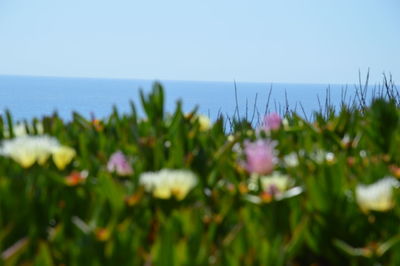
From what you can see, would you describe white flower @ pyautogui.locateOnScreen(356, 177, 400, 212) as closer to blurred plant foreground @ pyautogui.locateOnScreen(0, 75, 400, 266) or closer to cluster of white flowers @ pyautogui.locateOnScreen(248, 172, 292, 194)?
blurred plant foreground @ pyautogui.locateOnScreen(0, 75, 400, 266)

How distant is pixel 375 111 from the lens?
176 cm

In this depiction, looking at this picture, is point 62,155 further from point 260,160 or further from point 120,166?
point 260,160

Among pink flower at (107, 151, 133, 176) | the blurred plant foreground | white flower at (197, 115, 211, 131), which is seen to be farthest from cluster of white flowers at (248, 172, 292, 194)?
white flower at (197, 115, 211, 131)

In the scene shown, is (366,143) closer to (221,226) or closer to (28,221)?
(221,226)

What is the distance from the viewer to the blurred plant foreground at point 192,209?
1.04 meters

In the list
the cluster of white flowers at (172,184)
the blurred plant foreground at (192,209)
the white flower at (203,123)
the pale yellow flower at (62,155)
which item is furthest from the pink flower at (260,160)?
the white flower at (203,123)

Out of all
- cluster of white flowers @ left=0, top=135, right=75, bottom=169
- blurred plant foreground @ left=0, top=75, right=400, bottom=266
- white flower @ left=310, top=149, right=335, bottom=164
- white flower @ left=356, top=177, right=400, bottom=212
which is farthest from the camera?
white flower @ left=310, top=149, right=335, bottom=164

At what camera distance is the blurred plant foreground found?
104 centimetres

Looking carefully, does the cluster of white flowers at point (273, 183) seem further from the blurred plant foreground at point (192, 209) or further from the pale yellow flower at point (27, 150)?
the pale yellow flower at point (27, 150)

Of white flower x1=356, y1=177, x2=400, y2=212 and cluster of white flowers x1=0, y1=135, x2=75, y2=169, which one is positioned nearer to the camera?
white flower x1=356, y1=177, x2=400, y2=212

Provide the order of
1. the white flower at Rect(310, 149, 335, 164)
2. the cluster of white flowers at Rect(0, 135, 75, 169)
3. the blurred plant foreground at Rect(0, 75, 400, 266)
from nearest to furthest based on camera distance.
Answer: the blurred plant foreground at Rect(0, 75, 400, 266) → the cluster of white flowers at Rect(0, 135, 75, 169) → the white flower at Rect(310, 149, 335, 164)

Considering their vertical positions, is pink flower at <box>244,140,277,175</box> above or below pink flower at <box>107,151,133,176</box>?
above

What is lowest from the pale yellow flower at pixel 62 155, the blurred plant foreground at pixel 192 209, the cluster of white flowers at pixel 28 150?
the blurred plant foreground at pixel 192 209

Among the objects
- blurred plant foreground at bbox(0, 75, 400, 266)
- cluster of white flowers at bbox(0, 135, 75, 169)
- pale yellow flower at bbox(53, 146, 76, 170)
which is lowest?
blurred plant foreground at bbox(0, 75, 400, 266)
